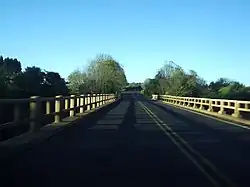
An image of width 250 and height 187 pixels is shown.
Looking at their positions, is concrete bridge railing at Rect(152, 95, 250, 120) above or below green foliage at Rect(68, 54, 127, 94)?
below

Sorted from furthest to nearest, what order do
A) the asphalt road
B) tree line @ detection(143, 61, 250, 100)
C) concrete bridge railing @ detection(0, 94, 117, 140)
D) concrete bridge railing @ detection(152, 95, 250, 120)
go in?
tree line @ detection(143, 61, 250, 100) < concrete bridge railing @ detection(152, 95, 250, 120) < concrete bridge railing @ detection(0, 94, 117, 140) < the asphalt road

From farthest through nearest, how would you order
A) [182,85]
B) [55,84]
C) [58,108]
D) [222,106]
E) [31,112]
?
1. [182,85]
2. [55,84]
3. [222,106]
4. [58,108]
5. [31,112]

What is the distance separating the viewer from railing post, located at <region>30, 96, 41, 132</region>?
17438 mm

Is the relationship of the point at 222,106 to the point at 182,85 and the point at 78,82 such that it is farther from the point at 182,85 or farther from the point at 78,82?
the point at 182,85

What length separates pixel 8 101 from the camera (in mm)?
13977

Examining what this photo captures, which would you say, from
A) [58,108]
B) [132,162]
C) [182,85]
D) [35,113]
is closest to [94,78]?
[182,85]

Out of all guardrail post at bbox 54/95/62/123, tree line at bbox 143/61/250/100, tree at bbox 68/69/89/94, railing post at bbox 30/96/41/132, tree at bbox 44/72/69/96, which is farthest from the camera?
tree line at bbox 143/61/250/100

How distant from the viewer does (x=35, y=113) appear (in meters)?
17.6

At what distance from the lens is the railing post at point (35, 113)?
1744 cm

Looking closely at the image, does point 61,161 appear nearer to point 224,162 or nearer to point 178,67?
point 224,162

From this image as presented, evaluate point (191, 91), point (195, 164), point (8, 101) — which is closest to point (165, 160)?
point (195, 164)

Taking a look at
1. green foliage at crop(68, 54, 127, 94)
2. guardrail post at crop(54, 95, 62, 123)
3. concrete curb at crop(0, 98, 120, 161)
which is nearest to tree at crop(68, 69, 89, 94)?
green foliage at crop(68, 54, 127, 94)

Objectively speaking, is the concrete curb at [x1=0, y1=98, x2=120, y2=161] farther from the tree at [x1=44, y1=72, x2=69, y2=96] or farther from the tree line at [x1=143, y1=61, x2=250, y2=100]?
the tree line at [x1=143, y1=61, x2=250, y2=100]

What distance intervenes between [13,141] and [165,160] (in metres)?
5.84
